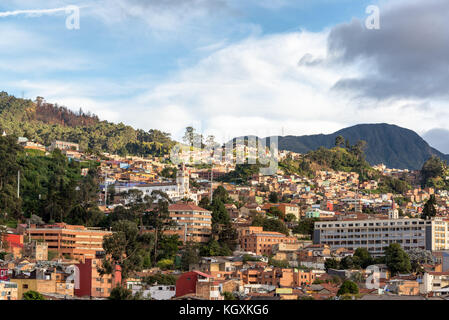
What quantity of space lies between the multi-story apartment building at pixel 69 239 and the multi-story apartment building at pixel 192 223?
284 inches

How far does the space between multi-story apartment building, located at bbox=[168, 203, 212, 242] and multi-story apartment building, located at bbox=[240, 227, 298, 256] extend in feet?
9.52

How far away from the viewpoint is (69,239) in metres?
55.9

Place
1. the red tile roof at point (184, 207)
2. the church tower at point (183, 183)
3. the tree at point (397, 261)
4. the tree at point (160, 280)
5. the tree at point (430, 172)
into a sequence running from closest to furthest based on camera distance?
1. the tree at point (160, 280)
2. the tree at point (397, 261)
3. the red tile roof at point (184, 207)
4. the church tower at point (183, 183)
5. the tree at point (430, 172)

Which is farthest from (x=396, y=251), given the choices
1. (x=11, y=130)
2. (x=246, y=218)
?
(x=11, y=130)

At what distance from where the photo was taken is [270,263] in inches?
2127

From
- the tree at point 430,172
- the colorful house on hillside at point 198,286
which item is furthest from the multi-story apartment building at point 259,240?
the tree at point 430,172

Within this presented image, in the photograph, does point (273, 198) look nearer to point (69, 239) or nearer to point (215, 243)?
point (215, 243)

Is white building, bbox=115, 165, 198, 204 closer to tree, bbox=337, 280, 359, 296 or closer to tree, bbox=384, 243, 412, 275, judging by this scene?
tree, bbox=384, 243, 412, 275

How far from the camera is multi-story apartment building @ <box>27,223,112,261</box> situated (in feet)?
183

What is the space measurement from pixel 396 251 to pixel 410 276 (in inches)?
161

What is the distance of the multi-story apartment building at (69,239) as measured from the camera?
183ft

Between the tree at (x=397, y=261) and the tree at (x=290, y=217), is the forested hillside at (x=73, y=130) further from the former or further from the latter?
the tree at (x=397, y=261)

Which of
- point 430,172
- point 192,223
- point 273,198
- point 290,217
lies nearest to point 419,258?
point 192,223
